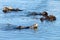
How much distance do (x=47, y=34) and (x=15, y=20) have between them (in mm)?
8100

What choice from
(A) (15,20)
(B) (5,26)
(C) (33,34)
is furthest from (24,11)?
(C) (33,34)

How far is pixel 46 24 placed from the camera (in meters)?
32.6

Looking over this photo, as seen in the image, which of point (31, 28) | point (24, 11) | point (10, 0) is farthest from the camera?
point (10, 0)

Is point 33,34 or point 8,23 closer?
point 33,34

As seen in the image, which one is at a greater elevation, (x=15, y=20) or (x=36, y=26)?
(x=15, y=20)

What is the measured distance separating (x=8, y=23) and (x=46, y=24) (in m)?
3.76

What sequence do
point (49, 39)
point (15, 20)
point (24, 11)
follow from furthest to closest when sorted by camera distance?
point (24, 11), point (15, 20), point (49, 39)

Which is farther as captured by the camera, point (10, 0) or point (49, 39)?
point (10, 0)

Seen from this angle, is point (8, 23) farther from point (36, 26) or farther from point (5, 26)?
point (36, 26)

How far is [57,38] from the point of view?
84.2ft

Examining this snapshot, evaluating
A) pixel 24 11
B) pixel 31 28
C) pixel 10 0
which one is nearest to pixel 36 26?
pixel 31 28

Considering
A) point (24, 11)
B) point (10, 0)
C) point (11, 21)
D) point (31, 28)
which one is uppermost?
point (10, 0)

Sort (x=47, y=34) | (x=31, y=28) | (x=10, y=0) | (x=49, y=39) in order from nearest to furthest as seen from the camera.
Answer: (x=49, y=39), (x=47, y=34), (x=31, y=28), (x=10, y=0)

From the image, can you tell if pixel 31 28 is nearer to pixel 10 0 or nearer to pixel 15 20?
pixel 15 20
